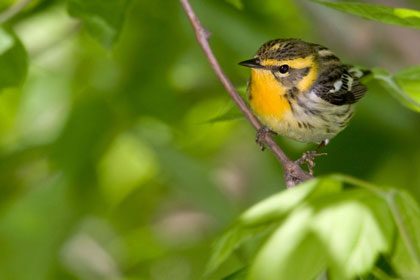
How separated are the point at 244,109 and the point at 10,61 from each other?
108cm

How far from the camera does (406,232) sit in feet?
6.72

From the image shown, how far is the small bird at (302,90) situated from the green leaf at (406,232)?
213 centimetres

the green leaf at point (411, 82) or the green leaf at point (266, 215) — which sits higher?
the green leaf at point (266, 215)

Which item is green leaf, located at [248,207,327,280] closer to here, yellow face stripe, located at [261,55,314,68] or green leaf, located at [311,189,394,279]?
green leaf, located at [311,189,394,279]

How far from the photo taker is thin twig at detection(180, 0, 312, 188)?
2936mm

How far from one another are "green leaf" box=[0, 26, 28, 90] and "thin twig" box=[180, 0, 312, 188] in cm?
78

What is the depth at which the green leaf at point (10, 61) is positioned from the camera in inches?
123

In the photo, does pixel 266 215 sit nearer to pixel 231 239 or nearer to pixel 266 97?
pixel 231 239

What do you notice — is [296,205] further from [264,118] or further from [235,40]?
[235,40]

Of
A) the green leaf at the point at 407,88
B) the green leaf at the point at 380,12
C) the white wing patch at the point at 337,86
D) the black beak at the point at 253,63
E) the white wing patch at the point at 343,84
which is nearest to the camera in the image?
the green leaf at the point at 380,12

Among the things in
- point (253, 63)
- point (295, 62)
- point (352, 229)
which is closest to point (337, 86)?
point (295, 62)

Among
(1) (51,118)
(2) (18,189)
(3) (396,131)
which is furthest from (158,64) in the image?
(3) (396,131)

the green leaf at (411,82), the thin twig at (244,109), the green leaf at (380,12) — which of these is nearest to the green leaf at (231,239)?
the thin twig at (244,109)

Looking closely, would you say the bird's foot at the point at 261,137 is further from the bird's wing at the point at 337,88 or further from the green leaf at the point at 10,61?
the green leaf at the point at 10,61
